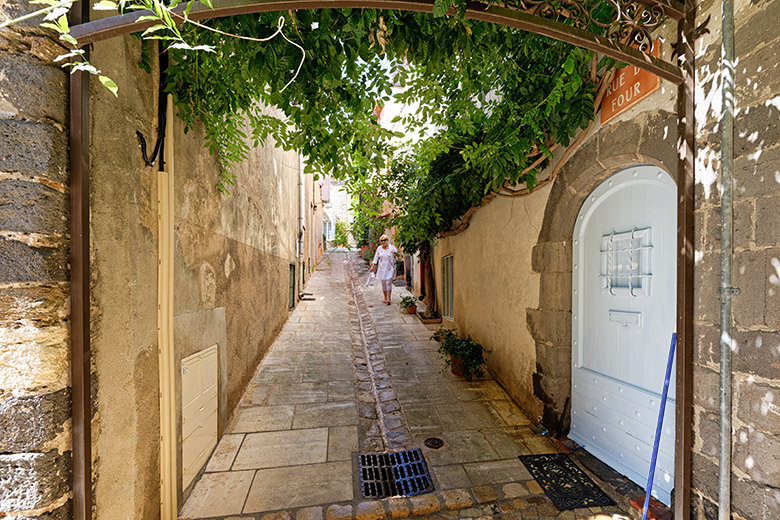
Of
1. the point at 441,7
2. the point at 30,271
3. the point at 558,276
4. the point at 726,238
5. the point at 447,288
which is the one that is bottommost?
the point at 447,288

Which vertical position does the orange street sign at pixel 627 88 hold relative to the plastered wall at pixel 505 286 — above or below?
above

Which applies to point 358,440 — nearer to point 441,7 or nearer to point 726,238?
point 726,238

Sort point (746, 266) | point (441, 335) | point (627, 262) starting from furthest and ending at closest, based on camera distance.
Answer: point (441, 335), point (627, 262), point (746, 266)

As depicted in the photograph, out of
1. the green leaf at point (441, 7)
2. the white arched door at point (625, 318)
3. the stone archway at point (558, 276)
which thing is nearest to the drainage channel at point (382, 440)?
the stone archway at point (558, 276)

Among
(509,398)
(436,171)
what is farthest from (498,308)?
(436,171)

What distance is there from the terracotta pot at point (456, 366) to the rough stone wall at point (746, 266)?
2879mm

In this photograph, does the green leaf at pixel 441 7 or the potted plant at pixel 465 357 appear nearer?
the green leaf at pixel 441 7

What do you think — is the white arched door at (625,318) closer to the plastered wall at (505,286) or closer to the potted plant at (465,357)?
the plastered wall at (505,286)

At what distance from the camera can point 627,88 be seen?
2367mm

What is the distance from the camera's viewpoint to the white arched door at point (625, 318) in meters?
2.27

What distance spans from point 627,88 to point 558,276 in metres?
1.58

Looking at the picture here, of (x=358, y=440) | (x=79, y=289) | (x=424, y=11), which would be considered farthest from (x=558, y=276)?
(x=79, y=289)

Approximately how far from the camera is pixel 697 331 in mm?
1766

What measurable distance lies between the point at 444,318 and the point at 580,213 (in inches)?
194
